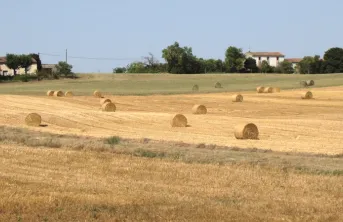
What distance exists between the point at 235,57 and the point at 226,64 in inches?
183

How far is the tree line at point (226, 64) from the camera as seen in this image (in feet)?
512

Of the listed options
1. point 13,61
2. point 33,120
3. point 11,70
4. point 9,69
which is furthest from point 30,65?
point 33,120

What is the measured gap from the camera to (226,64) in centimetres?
17112

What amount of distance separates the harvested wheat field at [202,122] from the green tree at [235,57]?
113 m

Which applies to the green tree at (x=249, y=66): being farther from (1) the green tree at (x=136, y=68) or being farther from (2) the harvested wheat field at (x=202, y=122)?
(2) the harvested wheat field at (x=202, y=122)

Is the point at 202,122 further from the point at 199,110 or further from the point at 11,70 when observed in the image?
the point at 11,70

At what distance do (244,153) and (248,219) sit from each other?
11.5 meters

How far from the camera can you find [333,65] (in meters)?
154

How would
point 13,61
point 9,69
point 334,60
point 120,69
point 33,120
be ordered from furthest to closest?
point 120,69 → point 334,60 → point 9,69 → point 13,61 → point 33,120

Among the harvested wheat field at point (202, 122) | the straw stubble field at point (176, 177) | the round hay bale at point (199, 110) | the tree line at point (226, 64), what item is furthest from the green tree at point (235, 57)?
the straw stubble field at point (176, 177)

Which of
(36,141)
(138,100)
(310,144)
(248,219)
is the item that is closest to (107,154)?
(36,141)

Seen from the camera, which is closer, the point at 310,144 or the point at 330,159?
the point at 330,159

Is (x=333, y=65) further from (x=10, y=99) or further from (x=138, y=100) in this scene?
(x=10, y=99)

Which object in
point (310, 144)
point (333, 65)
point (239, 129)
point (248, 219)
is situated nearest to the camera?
point (248, 219)
